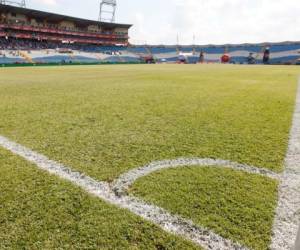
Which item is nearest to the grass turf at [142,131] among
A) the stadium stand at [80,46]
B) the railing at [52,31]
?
the stadium stand at [80,46]

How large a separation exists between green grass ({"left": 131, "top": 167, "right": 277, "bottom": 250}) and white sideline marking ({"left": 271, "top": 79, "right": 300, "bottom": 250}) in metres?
0.05

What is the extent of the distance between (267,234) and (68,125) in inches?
134

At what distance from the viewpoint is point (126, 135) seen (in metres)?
3.73

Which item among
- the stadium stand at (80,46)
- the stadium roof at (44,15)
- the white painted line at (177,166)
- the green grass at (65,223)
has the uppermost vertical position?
the stadium roof at (44,15)

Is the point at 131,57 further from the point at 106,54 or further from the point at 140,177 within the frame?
the point at 140,177

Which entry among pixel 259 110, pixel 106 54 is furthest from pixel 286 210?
pixel 106 54

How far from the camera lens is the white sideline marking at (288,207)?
161cm

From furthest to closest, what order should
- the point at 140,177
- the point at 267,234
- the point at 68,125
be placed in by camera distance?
1. the point at 68,125
2. the point at 140,177
3. the point at 267,234

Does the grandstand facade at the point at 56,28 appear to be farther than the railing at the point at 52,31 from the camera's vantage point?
Yes

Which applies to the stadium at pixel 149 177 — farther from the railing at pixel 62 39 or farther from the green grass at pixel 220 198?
the railing at pixel 62 39

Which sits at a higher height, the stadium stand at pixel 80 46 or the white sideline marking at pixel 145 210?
the stadium stand at pixel 80 46

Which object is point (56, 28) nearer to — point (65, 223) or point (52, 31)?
point (52, 31)

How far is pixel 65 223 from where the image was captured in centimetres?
177

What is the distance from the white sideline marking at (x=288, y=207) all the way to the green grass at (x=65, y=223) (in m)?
0.60
